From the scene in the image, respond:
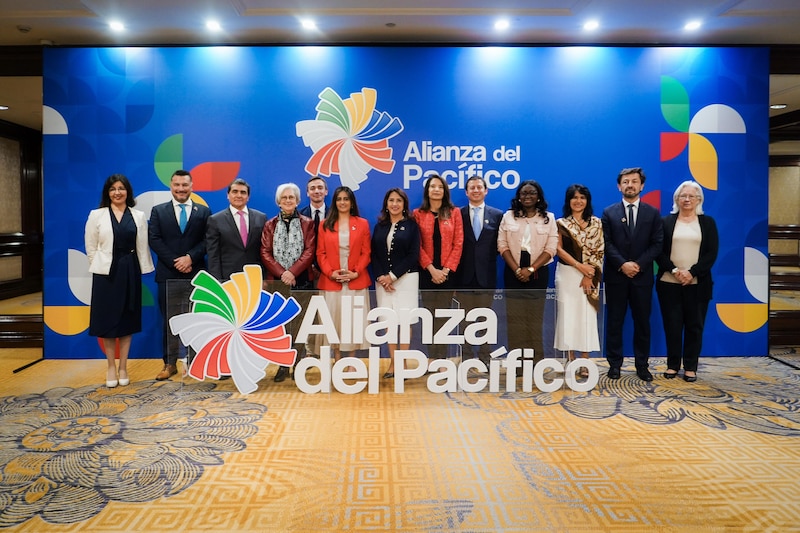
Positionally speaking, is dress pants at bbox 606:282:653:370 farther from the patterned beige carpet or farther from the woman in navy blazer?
the woman in navy blazer

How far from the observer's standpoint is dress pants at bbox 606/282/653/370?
4.77m

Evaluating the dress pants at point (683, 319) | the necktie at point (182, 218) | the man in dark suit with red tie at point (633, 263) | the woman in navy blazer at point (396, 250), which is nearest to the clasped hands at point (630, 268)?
the man in dark suit with red tie at point (633, 263)

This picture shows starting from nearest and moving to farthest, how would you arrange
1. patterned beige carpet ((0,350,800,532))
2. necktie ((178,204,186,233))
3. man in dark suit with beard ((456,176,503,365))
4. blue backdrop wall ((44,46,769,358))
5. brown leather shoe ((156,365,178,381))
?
patterned beige carpet ((0,350,800,532))
brown leather shoe ((156,365,178,381))
necktie ((178,204,186,233))
man in dark suit with beard ((456,176,503,365))
blue backdrop wall ((44,46,769,358))

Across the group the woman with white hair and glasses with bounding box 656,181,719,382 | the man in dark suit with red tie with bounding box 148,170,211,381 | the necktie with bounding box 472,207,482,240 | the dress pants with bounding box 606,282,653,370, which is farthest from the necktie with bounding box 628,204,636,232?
the man in dark suit with red tie with bounding box 148,170,211,381

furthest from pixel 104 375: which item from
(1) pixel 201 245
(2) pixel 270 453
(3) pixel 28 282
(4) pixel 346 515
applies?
(3) pixel 28 282

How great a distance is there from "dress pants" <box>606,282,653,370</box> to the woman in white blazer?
3.98 meters

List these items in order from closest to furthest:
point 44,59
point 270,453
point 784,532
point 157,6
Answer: point 784,532 < point 270,453 < point 157,6 < point 44,59

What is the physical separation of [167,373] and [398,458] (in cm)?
261

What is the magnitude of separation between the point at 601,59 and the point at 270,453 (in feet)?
15.8

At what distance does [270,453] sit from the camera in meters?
3.19

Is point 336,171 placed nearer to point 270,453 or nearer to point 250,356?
point 250,356

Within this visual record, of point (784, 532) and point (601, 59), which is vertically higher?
point (601, 59)

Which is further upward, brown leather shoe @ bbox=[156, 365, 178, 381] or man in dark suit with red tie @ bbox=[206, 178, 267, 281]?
man in dark suit with red tie @ bbox=[206, 178, 267, 281]

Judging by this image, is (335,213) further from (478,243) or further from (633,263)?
(633,263)
